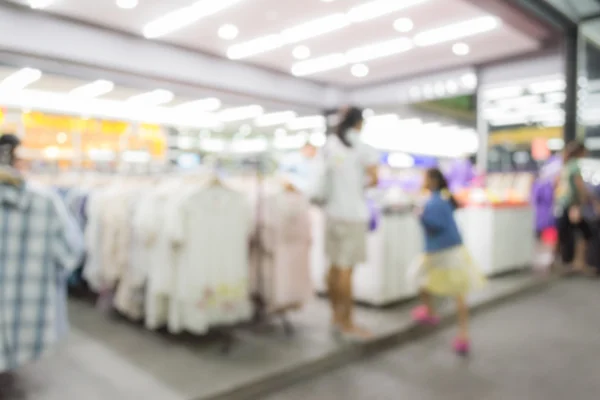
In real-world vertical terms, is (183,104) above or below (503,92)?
above

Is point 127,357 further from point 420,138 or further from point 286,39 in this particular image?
point 420,138

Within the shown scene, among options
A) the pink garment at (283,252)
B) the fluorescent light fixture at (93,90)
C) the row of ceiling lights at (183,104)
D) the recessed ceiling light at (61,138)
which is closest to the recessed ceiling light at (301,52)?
the row of ceiling lights at (183,104)

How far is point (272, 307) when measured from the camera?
11.3ft

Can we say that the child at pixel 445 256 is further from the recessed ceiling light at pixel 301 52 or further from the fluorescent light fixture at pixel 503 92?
the fluorescent light fixture at pixel 503 92

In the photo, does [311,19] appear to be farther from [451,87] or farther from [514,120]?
[514,120]

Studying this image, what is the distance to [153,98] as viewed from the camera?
11281 mm

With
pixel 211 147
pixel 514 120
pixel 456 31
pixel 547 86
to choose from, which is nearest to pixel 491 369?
pixel 211 147

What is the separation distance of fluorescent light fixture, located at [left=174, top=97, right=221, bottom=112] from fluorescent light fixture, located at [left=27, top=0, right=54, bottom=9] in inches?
197

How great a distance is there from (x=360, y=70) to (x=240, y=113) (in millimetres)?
4378

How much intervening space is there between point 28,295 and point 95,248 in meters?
1.42

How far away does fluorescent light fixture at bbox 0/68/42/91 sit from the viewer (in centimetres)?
803

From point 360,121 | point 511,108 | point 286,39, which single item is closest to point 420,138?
point 511,108

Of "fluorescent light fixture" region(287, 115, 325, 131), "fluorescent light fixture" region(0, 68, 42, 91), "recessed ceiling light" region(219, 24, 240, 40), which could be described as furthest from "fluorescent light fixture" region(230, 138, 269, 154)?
"fluorescent light fixture" region(287, 115, 325, 131)

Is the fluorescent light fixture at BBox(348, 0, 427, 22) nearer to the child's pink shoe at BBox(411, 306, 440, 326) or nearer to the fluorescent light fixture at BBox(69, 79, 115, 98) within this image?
the child's pink shoe at BBox(411, 306, 440, 326)
